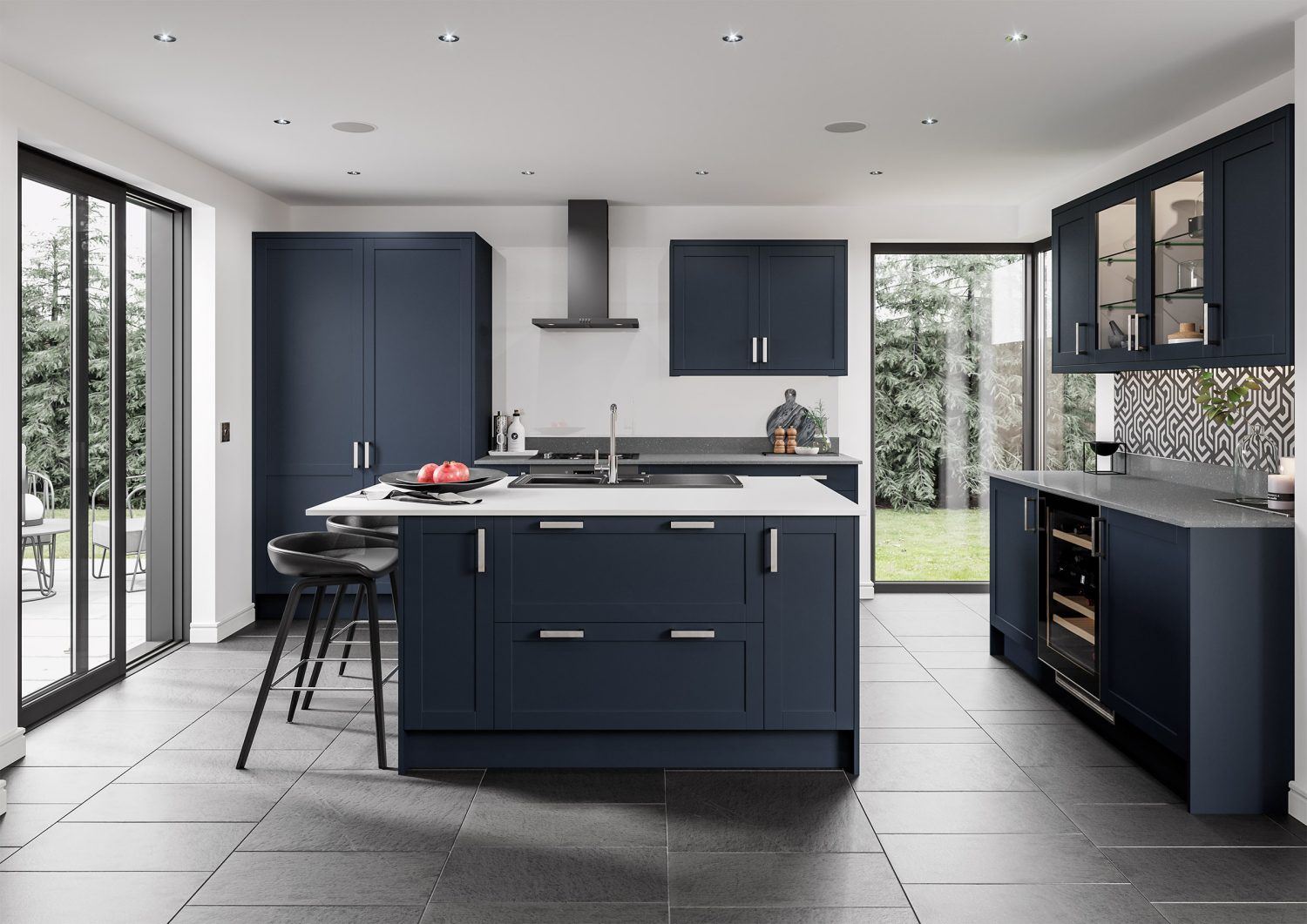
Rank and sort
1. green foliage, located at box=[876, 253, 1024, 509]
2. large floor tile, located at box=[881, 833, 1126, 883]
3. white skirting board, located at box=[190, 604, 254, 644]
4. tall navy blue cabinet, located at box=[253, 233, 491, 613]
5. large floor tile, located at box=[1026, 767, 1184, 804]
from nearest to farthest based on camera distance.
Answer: large floor tile, located at box=[881, 833, 1126, 883], large floor tile, located at box=[1026, 767, 1184, 804], white skirting board, located at box=[190, 604, 254, 644], tall navy blue cabinet, located at box=[253, 233, 491, 613], green foliage, located at box=[876, 253, 1024, 509]

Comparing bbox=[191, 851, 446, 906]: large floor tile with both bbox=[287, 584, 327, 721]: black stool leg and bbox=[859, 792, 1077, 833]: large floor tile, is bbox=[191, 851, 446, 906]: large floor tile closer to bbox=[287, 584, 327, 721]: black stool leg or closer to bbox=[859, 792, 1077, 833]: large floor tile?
bbox=[287, 584, 327, 721]: black stool leg

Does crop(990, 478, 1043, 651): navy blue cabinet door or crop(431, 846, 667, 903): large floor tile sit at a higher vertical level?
crop(990, 478, 1043, 651): navy blue cabinet door

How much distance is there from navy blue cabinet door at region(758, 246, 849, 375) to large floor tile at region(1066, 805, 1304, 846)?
11.0 ft

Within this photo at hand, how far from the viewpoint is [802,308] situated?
5.86 meters

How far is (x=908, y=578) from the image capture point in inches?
254

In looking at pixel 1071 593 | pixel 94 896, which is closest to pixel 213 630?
pixel 94 896

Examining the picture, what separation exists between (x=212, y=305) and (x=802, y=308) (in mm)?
3335

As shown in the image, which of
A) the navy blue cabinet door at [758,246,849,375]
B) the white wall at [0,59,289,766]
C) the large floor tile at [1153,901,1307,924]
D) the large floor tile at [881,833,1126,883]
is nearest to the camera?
the large floor tile at [1153,901,1307,924]

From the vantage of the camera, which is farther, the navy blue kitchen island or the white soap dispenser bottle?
the white soap dispenser bottle

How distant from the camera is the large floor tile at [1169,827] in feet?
9.11

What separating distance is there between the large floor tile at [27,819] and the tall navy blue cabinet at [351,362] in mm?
2595

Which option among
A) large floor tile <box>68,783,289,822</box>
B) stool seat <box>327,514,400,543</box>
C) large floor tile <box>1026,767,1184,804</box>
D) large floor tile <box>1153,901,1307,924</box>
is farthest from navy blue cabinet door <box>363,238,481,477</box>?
large floor tile <box>1153,901,1307,924</box>

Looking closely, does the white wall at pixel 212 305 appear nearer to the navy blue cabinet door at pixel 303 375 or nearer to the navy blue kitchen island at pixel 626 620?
the navy blue cabinet door at pixel 303 375

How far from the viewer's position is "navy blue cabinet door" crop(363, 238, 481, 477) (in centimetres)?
557
